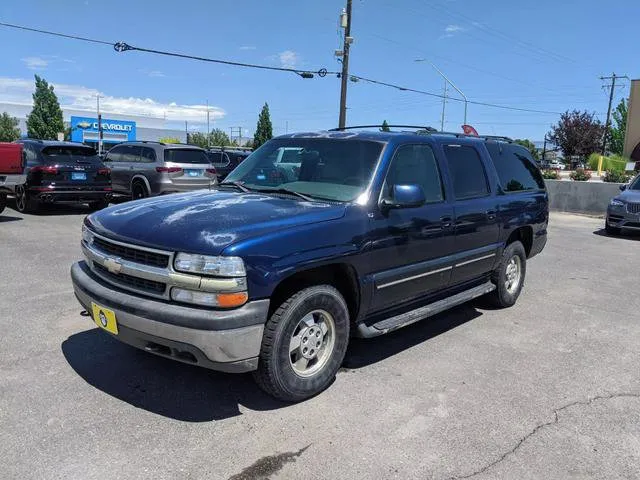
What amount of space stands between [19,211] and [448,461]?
12522 millimetres

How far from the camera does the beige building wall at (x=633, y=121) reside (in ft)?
125

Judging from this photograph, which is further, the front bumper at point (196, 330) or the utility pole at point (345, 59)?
the utility pole at point (345, 59)

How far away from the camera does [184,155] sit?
13406 millimetres

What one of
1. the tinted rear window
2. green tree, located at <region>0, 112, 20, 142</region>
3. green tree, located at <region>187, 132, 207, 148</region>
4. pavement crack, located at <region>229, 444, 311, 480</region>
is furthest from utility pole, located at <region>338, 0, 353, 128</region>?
green tree, located at <region>187, 132, 207, 148</region>

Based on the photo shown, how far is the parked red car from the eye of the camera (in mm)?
10055

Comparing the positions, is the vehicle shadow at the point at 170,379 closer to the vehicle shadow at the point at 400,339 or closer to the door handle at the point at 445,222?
the vehicle shadow at the point at 400,339

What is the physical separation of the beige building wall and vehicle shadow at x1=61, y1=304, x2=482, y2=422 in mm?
40613

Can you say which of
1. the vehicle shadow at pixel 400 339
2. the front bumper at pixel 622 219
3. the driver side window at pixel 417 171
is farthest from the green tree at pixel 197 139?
the driver side window at pixel 417 171

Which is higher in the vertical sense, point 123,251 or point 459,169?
point 459,169

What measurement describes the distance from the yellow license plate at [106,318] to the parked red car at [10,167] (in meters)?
7.88

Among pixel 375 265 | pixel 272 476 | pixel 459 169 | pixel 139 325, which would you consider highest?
pixel 459 169

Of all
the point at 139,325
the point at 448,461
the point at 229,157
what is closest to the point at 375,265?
the point at 448,461

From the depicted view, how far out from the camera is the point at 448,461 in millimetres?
3084

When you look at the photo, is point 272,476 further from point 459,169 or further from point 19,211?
point 19,211
